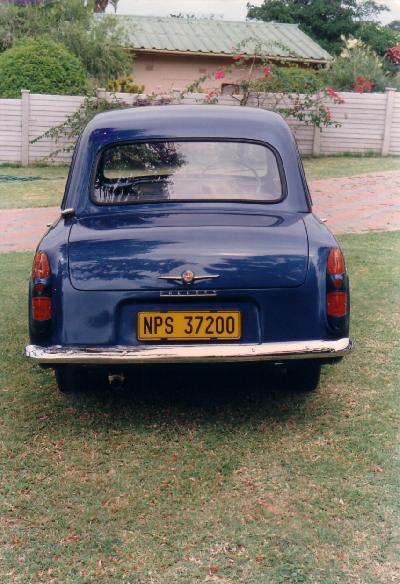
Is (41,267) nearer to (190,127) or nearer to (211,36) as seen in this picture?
(190,127)

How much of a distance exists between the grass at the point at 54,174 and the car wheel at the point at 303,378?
8254 mm

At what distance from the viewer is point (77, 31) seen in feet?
66.7

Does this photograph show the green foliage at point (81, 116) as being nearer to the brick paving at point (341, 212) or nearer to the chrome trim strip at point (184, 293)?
the brick paving at point (341, 212)

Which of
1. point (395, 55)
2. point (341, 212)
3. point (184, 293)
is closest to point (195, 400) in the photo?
point (184, 293)

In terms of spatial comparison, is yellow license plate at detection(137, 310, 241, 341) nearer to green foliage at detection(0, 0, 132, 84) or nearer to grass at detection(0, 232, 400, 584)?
grass at detection(0, 232, 400, 584)

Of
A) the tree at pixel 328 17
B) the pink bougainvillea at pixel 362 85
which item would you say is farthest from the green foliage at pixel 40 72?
the tree at pixel 328 17

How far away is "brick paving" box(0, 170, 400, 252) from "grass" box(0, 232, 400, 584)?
16.1ft

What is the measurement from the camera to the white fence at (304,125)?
16.5 m

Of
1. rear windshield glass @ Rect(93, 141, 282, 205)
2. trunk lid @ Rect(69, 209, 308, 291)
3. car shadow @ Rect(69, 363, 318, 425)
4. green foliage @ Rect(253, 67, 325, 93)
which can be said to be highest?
rear windshield glass @ Rect(93, 141, 282, 205)

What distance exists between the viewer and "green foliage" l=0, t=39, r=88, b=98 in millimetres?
16969

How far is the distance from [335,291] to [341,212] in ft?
24.7

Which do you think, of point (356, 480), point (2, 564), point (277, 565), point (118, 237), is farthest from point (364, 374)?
point (2, 564)

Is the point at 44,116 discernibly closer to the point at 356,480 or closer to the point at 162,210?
the point at 162,210

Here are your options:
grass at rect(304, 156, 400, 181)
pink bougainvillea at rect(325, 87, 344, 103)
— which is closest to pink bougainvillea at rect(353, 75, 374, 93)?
pink bougainvillea at rect(325, 87, 344, 103)
